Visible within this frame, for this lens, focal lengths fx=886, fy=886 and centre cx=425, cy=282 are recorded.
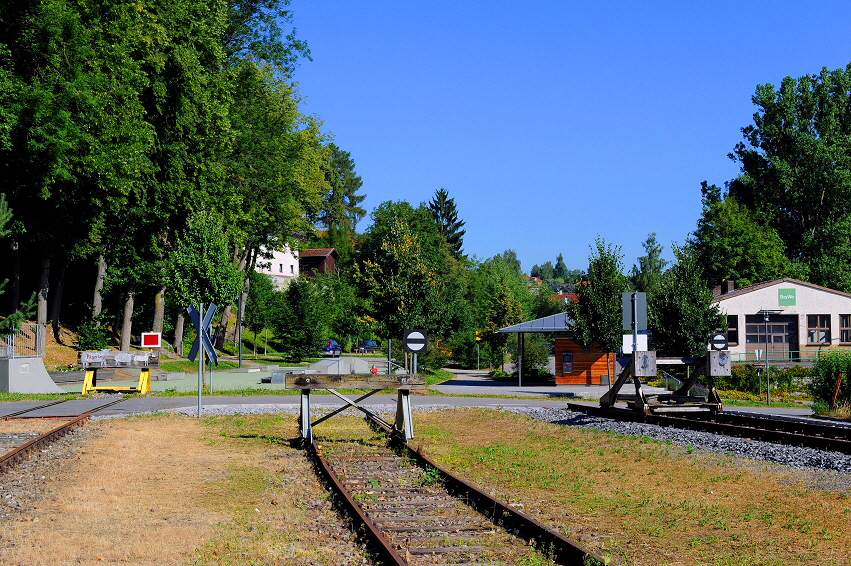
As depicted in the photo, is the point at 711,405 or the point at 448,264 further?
the point at 448,264

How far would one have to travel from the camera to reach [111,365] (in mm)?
30562

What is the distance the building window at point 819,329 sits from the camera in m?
52.4

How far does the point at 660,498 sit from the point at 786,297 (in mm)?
46233

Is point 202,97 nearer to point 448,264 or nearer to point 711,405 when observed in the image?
point 711,405

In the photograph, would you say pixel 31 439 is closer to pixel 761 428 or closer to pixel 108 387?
pixel 761 428

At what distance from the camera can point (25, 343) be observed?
32.1 meters

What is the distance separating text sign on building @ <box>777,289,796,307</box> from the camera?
52.1 metres

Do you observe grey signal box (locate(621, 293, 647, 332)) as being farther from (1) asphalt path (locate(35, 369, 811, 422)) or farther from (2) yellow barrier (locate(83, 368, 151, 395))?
(2) yellow barrier (locate(83, 368, 151, 395))

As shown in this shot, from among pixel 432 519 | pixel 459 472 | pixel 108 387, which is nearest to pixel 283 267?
pixel 108 387

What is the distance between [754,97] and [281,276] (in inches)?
2491

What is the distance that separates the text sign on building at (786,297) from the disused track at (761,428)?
34337 mm

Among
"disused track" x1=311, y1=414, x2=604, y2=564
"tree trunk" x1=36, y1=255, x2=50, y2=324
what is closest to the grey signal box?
"disused track" x1=311, y1=414, x2=604, y2=564

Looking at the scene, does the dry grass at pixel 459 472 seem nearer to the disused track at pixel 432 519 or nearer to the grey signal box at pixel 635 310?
the disused track at pixel 432 519

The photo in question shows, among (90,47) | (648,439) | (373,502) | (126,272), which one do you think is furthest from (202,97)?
(373,502)
